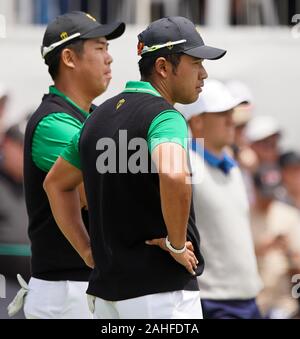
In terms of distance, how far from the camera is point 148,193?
4.25 meters

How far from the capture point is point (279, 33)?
820 cm

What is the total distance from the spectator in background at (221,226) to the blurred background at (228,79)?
1.21m

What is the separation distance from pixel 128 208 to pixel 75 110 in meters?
0.99

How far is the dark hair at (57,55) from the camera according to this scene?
17.4 feet

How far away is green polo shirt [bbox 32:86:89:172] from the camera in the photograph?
16.3 ft

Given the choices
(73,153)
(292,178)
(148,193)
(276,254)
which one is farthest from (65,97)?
(292,178)

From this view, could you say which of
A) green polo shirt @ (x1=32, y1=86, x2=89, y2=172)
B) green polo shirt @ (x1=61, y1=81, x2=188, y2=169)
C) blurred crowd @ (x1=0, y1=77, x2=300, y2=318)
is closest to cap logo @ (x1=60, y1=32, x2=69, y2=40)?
green polo shirt @ (x1=32, y1=86, x2=89, y2=172)

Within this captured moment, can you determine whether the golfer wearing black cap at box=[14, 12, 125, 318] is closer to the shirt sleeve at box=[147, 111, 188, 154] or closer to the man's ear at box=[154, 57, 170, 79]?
the man's ear at box=[154, 57, 170, 79]

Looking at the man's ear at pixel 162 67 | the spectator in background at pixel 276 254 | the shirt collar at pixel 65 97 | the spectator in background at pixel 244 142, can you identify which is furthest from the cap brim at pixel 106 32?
the spectator in background at pixel 276 254

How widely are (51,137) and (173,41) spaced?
75cm

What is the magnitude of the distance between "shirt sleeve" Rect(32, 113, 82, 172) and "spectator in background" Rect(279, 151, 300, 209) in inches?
113

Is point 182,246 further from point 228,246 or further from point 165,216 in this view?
point 228,246

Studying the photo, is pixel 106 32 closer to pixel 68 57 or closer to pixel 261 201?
pixel 68 57
